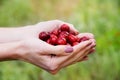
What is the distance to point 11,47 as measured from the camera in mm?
2189

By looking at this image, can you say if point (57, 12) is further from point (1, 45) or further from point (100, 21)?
point (1, 45)

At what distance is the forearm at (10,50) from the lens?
7.17 feet

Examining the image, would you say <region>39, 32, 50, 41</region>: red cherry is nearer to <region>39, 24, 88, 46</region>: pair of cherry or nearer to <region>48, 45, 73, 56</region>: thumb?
<region>39, 24, 88, 46</region>: pair of cherry

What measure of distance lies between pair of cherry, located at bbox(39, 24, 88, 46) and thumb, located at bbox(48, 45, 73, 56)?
7cm

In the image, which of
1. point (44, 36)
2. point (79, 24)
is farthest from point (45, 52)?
point (79, 24)

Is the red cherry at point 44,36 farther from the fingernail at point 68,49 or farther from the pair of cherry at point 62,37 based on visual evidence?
the fingernail at point 68,49

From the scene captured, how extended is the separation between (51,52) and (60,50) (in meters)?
0.05

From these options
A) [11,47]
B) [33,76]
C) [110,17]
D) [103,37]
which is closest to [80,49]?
[11,47]

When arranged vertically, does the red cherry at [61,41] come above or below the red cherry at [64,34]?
below

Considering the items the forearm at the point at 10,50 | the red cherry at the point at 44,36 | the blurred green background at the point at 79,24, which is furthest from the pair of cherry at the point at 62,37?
the blurred green background at the point at 79,24

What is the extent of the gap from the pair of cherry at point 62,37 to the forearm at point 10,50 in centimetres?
15

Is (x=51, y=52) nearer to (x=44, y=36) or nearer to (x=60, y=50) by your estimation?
(x=60, y=50)

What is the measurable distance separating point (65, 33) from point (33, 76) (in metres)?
0.93

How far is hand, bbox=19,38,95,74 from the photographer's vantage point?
2.11m
